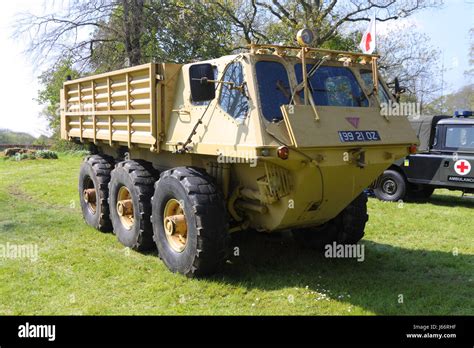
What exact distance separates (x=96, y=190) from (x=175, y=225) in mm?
2511

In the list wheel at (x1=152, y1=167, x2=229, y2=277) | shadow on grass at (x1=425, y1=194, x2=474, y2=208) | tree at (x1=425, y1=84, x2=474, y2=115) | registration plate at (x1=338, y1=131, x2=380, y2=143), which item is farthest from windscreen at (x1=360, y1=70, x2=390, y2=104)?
tree at (x1=425, y1=84, x2=474, y2=115)

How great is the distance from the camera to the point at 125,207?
21.9 feet

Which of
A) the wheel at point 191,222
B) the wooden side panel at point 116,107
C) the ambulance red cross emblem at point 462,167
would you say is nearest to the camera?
the wheel at point 191,222

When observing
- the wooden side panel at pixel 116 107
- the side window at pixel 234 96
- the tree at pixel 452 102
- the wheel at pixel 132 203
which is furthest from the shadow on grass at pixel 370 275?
the tree at pixel 452 102

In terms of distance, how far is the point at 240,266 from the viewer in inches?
227

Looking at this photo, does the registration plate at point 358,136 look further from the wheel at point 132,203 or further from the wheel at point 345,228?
the wheel at point 132,203

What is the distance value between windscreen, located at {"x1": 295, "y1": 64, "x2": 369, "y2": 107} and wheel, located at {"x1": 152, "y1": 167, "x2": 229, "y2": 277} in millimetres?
1442

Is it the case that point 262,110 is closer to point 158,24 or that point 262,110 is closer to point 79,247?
point 79,247

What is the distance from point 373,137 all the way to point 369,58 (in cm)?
122

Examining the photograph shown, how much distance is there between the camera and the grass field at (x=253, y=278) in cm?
471

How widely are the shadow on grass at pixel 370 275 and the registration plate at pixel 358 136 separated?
5.07 ft

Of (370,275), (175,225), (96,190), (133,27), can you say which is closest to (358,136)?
(370,275)

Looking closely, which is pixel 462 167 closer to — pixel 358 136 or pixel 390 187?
pixel 390 187

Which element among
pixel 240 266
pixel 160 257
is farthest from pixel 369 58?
pixel 160 257
